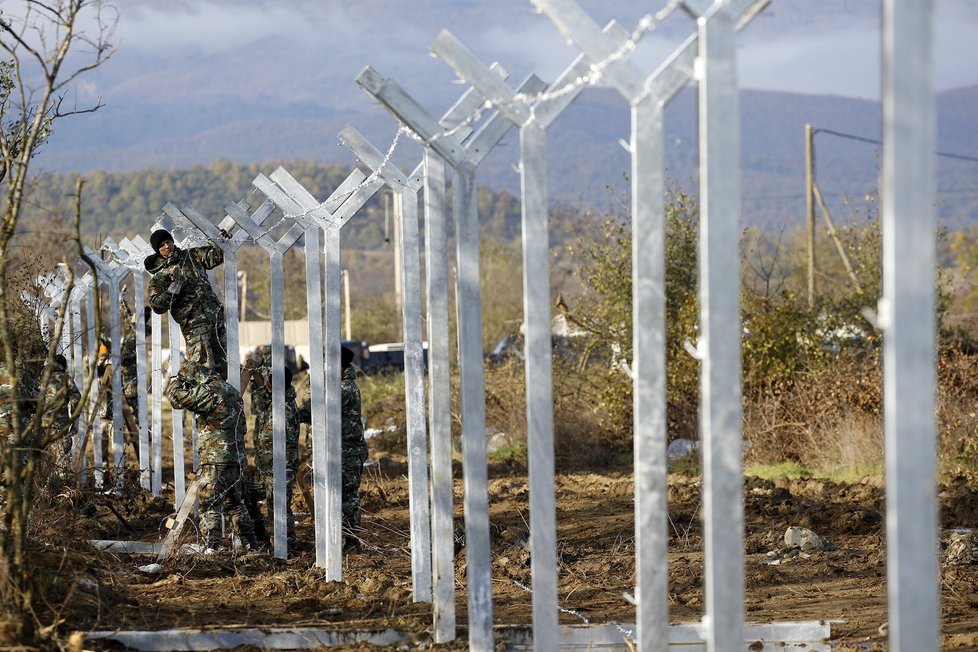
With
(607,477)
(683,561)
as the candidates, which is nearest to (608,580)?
(683,561)

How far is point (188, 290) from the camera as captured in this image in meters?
10.9

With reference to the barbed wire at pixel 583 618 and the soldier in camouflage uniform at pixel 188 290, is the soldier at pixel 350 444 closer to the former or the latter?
the soldier in camouflage uniform at pixel 188 290

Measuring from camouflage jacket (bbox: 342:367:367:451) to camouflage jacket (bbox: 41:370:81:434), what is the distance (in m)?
2.17

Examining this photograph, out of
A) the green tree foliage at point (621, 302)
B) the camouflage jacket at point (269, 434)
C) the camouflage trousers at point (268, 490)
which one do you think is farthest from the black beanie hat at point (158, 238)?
the green tree foliage at point (621, 302)

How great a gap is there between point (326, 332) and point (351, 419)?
2.98 m

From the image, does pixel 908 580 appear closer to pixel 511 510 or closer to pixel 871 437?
pixel 511 510

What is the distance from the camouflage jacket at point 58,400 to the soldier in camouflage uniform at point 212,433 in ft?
2.66

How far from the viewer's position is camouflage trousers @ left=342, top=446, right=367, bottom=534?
36.3 feet

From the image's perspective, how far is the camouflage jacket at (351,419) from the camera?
11477 millimetres

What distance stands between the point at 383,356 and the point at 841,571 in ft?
105

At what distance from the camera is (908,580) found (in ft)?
11.6

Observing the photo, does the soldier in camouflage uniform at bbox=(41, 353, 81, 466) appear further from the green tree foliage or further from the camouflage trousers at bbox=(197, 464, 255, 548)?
the green tree foliage

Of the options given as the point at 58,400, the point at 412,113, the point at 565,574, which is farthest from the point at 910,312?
the point at 565,574

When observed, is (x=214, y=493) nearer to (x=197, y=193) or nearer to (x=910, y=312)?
(x=910, y=312)
